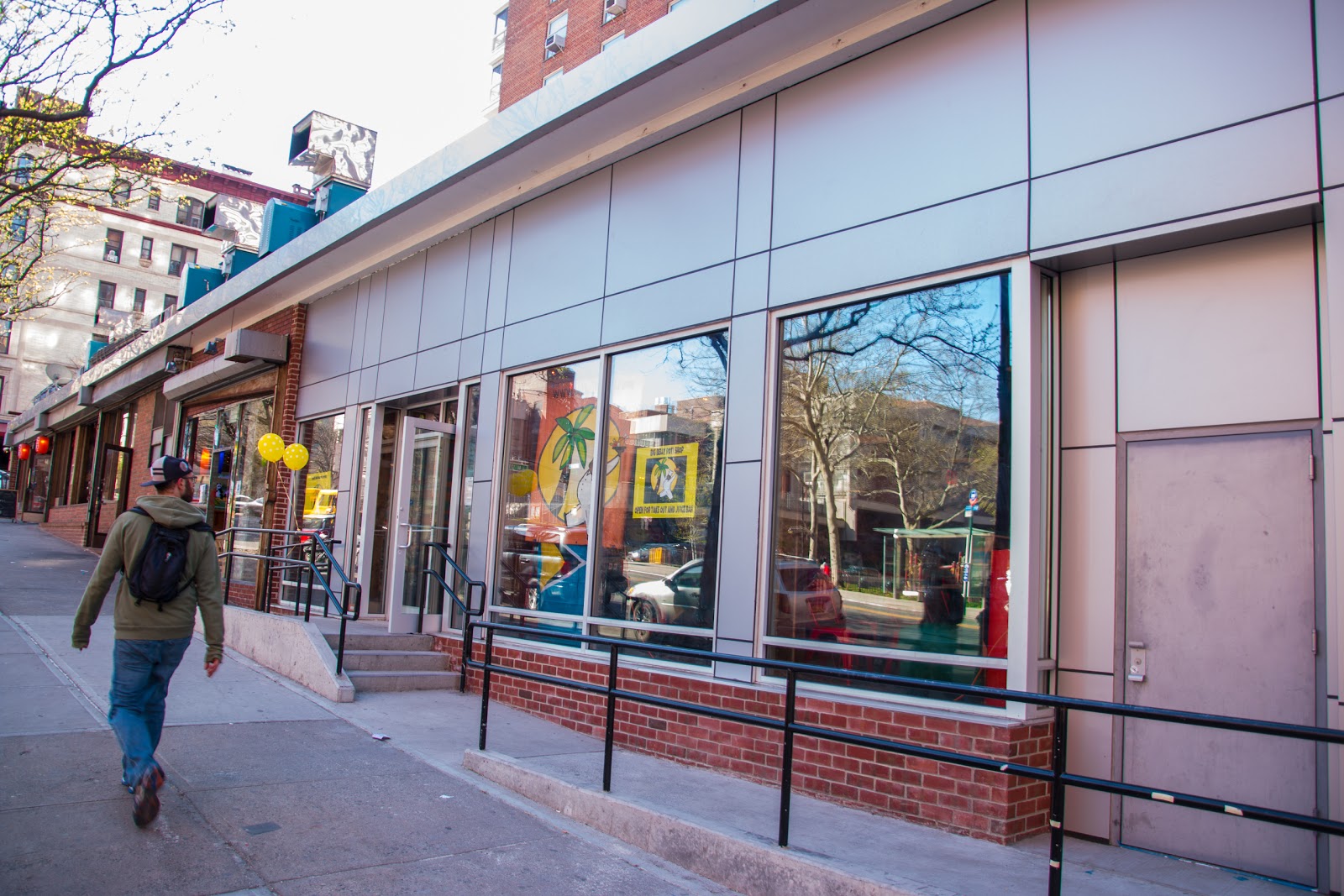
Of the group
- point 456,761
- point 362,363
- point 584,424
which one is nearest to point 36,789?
point 456,761

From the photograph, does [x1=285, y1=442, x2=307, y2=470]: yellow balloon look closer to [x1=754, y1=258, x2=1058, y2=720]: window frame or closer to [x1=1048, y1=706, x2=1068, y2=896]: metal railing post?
[x1=754, y1=258, x2=1058, y2=720]: window frame

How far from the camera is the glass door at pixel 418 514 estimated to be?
33.0 ft

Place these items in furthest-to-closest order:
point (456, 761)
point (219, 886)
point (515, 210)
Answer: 1. point (515, 210)
2. point (456, 761)
3. point (219, 886)

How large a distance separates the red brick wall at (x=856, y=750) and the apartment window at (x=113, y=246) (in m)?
53.4

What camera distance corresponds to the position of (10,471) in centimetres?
4872

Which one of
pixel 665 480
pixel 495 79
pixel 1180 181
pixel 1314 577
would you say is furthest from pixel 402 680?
pixel 495 79

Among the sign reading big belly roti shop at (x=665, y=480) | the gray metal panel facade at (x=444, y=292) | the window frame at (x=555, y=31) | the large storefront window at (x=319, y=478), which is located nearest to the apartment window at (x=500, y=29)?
the window frame at (x=555, y=31)

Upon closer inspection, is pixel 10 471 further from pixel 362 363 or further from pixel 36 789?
Answer: pixel 36 789

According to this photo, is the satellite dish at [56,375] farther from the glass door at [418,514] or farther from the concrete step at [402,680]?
the concrete step at [402,680]

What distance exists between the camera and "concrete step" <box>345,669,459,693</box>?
856cm

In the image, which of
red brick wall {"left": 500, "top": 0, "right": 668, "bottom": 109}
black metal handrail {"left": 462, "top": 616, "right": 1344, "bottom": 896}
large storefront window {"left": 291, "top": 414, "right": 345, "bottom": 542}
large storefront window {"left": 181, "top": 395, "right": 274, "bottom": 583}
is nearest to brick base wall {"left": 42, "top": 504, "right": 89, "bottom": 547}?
large storefront window {"left": 181, "top": 395, "right": 274, "bottom": 583}

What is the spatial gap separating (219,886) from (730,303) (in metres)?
4.93

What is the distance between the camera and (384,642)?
31.1ft

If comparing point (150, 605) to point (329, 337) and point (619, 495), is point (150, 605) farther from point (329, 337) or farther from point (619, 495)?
point (329, 337)
